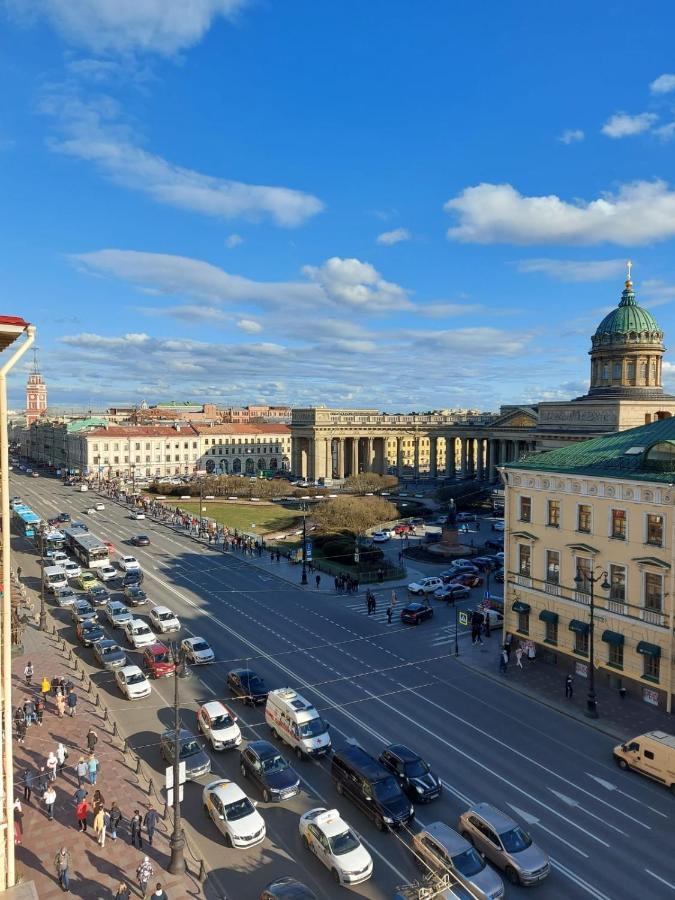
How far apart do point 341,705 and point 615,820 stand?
12.1 meters

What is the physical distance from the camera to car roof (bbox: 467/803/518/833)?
18.4 metres

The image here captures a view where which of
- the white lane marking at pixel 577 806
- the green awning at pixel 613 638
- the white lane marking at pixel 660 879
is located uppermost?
the green awning at pixel 613 638

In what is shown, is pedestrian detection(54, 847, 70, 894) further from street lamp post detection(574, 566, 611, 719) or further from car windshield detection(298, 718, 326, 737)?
street lamp post detection(574, 566, 611, 719)

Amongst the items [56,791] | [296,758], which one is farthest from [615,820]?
[56,791]

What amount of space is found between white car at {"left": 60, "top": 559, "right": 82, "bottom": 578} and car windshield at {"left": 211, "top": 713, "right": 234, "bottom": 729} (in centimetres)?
2986

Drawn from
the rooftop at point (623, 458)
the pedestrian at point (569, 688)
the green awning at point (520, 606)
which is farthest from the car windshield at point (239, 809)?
the rooftop at point (623, 458)

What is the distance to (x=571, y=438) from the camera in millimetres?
92500

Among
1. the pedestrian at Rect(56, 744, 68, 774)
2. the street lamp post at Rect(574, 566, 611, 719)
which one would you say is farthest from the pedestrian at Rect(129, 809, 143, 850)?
the street lamp post at Rect(574, 566, 611, 719)

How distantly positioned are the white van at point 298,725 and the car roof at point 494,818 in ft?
22.0

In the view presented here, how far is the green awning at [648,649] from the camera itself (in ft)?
92.4

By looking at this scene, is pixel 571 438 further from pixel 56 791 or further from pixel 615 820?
pixel 56 791

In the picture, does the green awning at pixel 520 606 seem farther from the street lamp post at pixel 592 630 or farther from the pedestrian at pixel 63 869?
the pedestrian at pixel 63 869

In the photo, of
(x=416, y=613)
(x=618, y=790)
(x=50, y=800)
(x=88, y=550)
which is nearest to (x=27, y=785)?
(x=50, y=800)

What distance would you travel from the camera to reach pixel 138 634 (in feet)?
118
